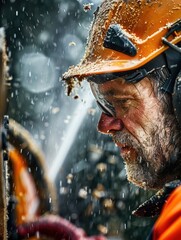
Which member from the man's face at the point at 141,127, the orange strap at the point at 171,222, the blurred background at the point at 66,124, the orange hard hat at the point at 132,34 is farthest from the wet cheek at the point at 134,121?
the blurred background at the point at 66,124

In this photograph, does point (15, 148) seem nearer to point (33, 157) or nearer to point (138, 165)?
point (33, 157)

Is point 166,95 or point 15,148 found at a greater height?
point 15,148

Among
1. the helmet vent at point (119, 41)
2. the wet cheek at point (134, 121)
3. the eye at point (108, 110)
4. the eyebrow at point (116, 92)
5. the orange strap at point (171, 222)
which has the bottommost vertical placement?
the orange strap at point (171, 222)

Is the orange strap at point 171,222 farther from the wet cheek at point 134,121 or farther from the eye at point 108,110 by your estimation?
the eye at point 108,110

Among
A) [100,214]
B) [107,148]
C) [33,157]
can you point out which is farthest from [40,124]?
[33,157]

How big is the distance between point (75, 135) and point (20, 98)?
171cm

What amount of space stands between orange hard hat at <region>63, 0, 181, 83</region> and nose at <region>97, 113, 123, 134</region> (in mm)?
282

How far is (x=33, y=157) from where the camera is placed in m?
7.62

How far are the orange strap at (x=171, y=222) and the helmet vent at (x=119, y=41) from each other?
1.31m

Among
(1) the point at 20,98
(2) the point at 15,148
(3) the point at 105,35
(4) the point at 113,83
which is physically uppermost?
(1) the point at 20,98

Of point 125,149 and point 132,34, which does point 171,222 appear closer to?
point 125,149

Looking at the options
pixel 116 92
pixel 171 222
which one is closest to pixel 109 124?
pixel 116 92

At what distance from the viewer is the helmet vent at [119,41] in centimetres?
270

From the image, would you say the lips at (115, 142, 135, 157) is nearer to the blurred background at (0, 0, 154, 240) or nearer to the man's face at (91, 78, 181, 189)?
the man's face at (91, 78, 181, 189)
